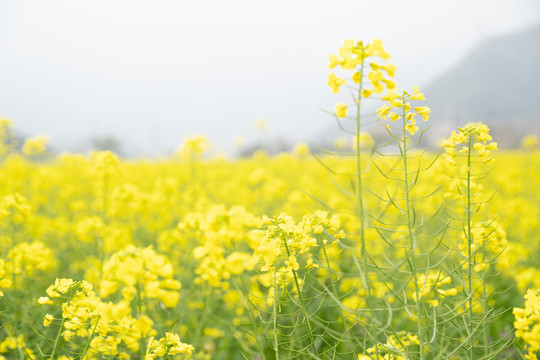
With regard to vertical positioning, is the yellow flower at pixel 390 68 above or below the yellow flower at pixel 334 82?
above

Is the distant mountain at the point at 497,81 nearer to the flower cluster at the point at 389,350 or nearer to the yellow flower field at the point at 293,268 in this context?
the yellow flower field at the point at 293,268

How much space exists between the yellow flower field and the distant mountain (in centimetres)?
9852

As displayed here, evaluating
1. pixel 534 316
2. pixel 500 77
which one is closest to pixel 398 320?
pixel 534 316

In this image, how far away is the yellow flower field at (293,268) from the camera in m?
1.14

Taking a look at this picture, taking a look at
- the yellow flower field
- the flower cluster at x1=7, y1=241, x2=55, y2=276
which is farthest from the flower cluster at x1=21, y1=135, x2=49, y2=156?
the flower cluster at x1=7, y1=241, x2=55, y2=276

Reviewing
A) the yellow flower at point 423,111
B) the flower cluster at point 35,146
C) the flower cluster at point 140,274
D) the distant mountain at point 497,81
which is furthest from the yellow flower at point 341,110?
the distant mountain at point 497,81

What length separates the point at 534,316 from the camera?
1278 millimetres

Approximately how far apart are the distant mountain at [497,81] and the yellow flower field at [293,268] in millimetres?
98519

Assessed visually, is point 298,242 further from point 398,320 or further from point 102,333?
point 398,320

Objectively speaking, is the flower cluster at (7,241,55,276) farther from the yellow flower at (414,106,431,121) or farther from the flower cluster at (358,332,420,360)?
the yellow flower at (414,106,431,121)

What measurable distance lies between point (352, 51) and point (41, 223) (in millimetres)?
4441

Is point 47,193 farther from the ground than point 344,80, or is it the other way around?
point 344,80

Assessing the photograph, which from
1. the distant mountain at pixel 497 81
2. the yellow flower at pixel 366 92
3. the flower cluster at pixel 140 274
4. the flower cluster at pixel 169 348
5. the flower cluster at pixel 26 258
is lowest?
the flower cluster at pixel 26 258

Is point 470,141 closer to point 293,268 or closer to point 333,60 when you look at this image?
point 333,60
